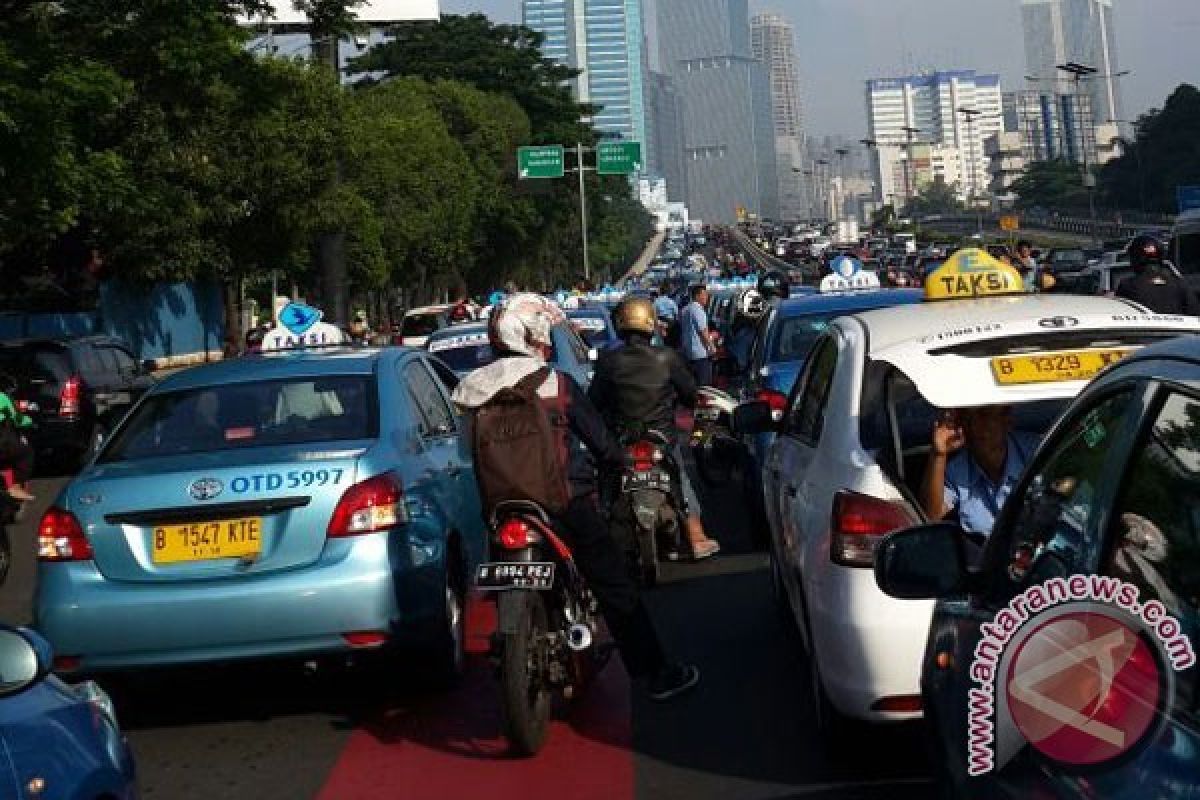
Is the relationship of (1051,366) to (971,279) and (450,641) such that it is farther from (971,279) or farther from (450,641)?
(450,641)

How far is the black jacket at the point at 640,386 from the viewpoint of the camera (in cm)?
1008

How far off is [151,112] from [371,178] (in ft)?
61.1

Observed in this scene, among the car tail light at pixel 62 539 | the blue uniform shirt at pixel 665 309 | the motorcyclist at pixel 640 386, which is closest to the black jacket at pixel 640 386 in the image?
the motorcyclist at pixel 640 386

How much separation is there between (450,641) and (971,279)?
279cm

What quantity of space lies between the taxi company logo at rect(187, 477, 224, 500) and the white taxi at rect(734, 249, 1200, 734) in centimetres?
227

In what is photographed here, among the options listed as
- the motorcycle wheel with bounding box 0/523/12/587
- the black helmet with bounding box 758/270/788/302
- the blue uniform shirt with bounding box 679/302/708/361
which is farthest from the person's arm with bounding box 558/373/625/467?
the black helmet with bounding box 758/270/788/302

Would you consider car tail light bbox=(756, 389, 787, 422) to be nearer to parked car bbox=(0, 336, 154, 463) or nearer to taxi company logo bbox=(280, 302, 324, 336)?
taxi company logo bbox=(280, 302, 324, 336)

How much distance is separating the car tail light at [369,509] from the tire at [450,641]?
0.48 meters

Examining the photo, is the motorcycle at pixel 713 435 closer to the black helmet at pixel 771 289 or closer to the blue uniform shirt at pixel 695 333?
the blue uniform shirt at pixel 695 333

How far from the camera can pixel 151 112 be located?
108 ft

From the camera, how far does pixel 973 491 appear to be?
604cm

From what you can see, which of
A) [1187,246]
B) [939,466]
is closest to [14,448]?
[939,466]

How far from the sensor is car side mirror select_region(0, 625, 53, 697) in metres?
3.71

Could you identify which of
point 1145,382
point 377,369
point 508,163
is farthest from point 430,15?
point 1145,382
